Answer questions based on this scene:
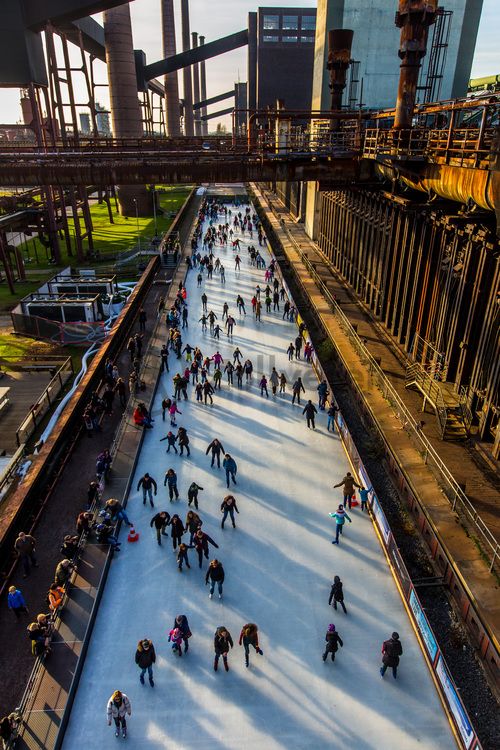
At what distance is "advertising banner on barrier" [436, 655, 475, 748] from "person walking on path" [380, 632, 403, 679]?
2.36 feet

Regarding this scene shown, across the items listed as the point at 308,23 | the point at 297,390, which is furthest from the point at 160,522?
the point at 308,23

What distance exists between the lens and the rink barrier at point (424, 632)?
A: 323 inches

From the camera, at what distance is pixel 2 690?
947 centimetres

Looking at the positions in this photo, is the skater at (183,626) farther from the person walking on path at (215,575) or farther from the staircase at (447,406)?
the staircase at (447,406)

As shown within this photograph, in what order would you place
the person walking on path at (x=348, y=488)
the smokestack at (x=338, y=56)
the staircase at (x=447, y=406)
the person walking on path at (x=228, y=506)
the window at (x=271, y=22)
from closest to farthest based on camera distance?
1. the person walking on path at (x=228, y=506)
2. the person walking on path at (x=348, y=488)
3. the staircase at (x=447, y=406)
4. the smokestack at (x=338, y=56)
5. the window at (x=271, y=22)

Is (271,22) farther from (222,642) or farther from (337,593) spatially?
(222,642)

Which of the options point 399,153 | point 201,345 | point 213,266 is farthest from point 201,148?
point 399,153

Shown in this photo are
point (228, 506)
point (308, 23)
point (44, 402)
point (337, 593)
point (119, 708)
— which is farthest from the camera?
point (308, 23)

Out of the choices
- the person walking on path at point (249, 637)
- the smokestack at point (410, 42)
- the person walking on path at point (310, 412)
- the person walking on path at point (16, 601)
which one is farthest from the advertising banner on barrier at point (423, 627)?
the smokestack at point (410, 42)

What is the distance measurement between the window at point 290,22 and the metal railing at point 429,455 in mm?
79837

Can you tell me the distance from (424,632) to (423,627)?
9 centimetres

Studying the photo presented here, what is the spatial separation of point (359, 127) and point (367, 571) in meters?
18.8

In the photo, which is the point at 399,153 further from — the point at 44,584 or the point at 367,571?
the point at 44,584

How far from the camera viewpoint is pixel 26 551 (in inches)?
457
